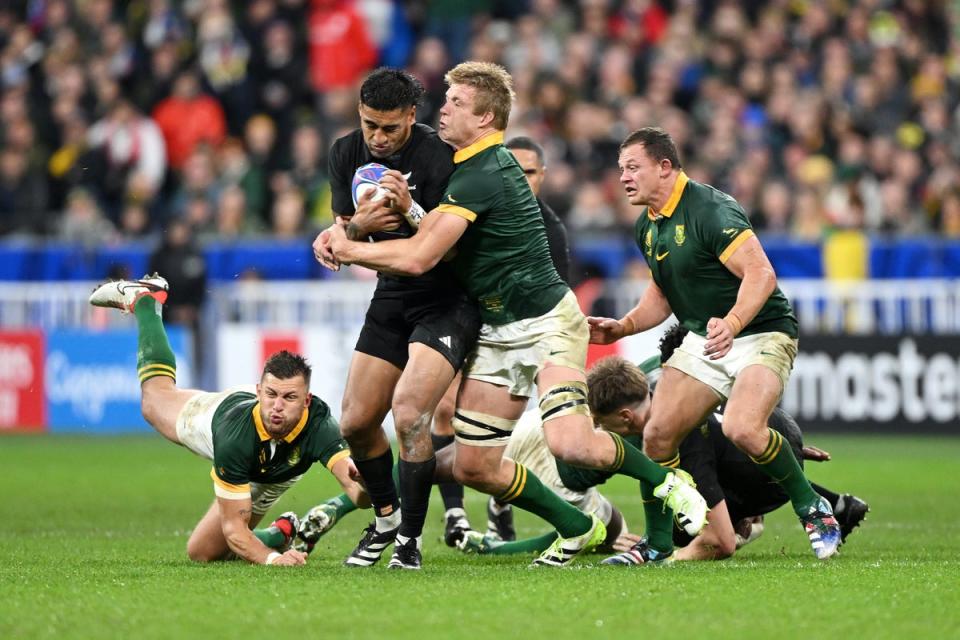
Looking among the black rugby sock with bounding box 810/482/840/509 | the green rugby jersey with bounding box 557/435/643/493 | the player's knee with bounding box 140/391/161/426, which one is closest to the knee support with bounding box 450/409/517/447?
the green rugby jersey with bounding box 557/435/643/493

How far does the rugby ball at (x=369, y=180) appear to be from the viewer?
7.46 metres

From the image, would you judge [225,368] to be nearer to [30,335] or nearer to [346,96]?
[30,335]

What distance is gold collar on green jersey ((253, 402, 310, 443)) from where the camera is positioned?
8.02 meters

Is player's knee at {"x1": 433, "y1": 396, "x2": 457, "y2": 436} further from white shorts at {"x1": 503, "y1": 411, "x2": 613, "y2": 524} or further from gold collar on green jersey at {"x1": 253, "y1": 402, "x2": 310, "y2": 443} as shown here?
gold collar on green jersey at {"x1": 253, "y1": 402, "x2": 310, "y2": 443}

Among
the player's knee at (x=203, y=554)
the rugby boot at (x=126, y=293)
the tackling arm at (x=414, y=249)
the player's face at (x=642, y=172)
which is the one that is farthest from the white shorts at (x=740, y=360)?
the rugby boot at (x=126, y=293)

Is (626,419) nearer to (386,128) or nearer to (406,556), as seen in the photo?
(406,556)

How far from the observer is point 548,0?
69.3 feet

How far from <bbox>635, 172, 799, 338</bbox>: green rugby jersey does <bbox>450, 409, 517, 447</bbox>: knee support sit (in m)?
1.32

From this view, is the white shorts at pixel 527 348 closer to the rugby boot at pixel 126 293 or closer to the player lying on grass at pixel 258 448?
the player lying on grass at pixel 258 448

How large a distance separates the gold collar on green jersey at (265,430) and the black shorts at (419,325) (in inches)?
17.9

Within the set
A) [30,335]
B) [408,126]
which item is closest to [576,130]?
[30,335]

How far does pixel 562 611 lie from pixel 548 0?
1596cm

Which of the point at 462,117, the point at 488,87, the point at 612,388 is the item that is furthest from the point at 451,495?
the point at 488,87

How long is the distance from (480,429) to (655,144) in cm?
181
